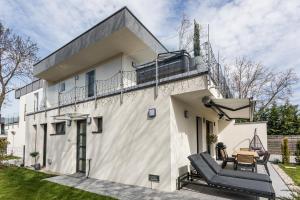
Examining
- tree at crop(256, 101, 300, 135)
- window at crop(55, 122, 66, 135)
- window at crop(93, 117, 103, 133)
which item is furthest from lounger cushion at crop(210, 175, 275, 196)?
tree at crop(256, 101, 300, 135)

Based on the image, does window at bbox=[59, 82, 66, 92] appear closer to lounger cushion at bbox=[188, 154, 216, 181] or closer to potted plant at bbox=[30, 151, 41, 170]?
potted plant at bbox=[30, 151, 41, 170]

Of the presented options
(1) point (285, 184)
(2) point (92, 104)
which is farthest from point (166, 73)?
(1) point (285, 184)

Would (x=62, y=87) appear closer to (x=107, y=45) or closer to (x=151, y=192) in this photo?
(x=107, y=45)

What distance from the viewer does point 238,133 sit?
17922mm

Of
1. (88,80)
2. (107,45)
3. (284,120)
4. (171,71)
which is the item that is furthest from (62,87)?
(284,120)

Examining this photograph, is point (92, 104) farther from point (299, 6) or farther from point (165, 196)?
point (299, 6)

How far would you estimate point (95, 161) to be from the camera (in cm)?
1033

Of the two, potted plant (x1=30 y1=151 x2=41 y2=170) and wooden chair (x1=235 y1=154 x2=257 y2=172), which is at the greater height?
wooden chair (x1=235 y1=154 x2=257 y2=172)

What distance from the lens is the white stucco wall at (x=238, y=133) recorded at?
56.1 ft

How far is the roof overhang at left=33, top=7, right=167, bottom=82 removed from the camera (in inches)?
395

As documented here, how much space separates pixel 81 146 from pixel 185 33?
28.1 feet

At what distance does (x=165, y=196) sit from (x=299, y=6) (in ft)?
35.4

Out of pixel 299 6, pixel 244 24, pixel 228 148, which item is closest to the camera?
pixel 299 6

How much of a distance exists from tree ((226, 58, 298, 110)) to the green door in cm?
2708
